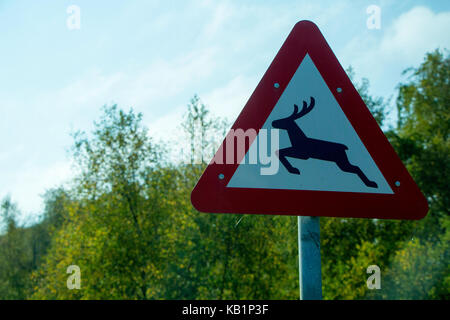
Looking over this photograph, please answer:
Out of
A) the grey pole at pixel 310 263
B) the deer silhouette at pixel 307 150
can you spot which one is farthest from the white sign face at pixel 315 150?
the grey pole at pixel 310 263

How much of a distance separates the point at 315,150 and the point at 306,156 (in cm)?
5

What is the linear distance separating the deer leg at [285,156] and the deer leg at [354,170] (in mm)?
192

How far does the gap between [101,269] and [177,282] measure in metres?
4.46

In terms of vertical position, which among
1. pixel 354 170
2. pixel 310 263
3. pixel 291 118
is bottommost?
pixel 310 263

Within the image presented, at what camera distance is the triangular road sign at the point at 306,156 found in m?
1.54

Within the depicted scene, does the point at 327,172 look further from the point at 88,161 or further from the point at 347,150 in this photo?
the point at 88,161

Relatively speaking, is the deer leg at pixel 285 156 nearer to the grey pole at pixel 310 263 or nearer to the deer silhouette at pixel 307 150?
the deer silhouette at pixel 307 150

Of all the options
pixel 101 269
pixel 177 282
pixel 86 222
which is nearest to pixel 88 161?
pixel 86 222

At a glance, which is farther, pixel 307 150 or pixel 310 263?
pixel 307 150

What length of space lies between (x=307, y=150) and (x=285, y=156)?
0.33 feet

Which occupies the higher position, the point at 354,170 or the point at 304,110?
the point at 304,110

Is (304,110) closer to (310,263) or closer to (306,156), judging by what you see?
(306,156)

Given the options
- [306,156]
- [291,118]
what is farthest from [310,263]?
[291,118]

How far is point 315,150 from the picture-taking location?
159 cm
